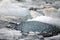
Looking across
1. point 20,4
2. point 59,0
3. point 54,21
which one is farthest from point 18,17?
point 59,0

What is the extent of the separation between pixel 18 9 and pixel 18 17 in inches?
4.0

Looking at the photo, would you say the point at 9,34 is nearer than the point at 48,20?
Yes

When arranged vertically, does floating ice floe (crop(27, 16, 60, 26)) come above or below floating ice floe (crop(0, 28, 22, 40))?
above

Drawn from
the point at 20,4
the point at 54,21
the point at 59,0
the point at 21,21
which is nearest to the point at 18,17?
the point at 21,21

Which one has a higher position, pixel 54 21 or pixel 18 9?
pixel 18 9

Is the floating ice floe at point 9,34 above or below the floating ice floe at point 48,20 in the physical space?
below

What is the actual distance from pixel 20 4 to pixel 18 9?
0.29 feet

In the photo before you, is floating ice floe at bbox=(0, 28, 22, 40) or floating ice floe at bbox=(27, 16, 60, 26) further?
floating ice floe at bbox=(27, 16, 60, 26)

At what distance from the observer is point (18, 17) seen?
4.91 ft

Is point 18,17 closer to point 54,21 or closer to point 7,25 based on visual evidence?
point 7,25

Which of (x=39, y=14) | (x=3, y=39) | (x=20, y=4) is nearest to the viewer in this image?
(x=3, y=39)

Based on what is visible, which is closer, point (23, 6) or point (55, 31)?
point (55, 31)

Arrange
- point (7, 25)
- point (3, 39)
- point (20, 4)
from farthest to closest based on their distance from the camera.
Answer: point (20, 4)
point (7, 25)
point (3, 39)

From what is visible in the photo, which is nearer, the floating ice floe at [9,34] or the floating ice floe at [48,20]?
the floating ice floe at [9,34]
